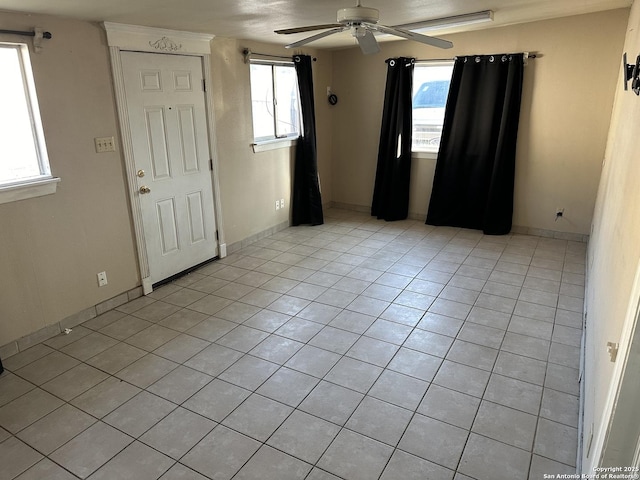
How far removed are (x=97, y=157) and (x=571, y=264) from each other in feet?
14.5

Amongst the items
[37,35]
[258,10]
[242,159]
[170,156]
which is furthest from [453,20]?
[37,35]

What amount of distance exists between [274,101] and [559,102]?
3.18 metres

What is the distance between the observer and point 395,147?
5.63m

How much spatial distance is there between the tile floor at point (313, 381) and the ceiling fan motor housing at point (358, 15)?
79.3 inches

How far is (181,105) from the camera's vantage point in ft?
12.8

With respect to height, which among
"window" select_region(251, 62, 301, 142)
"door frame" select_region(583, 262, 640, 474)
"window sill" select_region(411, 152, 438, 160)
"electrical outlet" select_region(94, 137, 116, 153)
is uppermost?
"window" select_region(251, 62, 301, 142)

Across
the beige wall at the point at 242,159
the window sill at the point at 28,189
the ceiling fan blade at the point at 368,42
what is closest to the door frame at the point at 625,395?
the ceiling fan blade at the point at 368,42

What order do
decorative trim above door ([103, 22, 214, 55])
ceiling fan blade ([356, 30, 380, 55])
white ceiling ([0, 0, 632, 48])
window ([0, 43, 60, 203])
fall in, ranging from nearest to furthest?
ceiling fan blade ([356, 30, 380, 55]), white ceiling ([0, 0, 632, 48]), window ([0, 43, 60, 203]), decorative trim above door ([103, 22, 214, 55])

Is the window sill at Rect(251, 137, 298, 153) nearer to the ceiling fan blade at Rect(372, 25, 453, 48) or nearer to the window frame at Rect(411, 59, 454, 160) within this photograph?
the window frame at Rect(411, 59, 454, 160)

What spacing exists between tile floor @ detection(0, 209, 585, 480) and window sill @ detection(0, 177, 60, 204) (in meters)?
1.04

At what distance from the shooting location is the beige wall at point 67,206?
284 centimetres

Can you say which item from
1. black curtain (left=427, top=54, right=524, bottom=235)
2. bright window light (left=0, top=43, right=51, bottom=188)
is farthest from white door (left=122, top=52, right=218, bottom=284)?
black curtain (left=427, top=54, right=524, bottom=235)

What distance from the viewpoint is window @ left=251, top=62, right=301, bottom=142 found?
4.84m

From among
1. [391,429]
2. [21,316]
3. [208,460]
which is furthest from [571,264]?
[21,316]
